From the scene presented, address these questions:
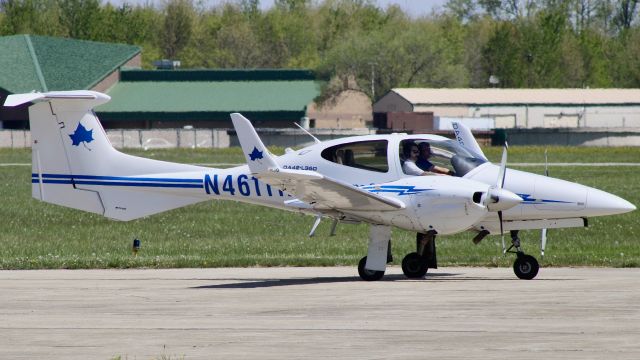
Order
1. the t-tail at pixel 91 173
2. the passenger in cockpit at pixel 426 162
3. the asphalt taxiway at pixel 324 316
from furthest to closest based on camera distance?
the t-tail at pixel 91 173, the passenger in cockpit at pixel 426 162, the asphalt taxiway at pixel 324 316

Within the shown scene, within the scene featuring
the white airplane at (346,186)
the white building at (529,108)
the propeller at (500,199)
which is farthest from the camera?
the white building at (529,108)

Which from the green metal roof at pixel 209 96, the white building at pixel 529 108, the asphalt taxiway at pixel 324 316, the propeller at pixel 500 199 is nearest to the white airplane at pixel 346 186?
the propeller at pixel 500 199

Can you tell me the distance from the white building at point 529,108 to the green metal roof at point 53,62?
2358 centimetres

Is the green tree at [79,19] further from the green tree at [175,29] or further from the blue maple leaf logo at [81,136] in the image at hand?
the blue maple leaf logo at [81,136]

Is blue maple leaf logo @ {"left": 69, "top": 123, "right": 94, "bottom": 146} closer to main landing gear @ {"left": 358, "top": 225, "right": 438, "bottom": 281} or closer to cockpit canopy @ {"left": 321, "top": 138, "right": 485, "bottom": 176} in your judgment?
cockpit canopy @ {"left": 321, "top": 138, "right": 485, "bottom": 176}

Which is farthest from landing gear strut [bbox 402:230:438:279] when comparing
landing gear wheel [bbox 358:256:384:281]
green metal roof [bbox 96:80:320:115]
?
green metal roof [bbox 96:80:320:115]

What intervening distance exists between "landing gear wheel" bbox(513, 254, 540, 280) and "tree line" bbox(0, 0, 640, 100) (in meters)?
86.8

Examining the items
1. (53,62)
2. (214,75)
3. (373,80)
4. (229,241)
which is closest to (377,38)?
(373,80)

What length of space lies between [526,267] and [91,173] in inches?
286

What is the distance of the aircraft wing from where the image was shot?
16.6 metres

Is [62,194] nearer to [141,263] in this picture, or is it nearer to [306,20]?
[141,263]

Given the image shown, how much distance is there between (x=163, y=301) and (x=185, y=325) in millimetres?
2190

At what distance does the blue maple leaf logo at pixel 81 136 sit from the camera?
63.7 feet

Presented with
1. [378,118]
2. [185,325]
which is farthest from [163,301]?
[378,118]
